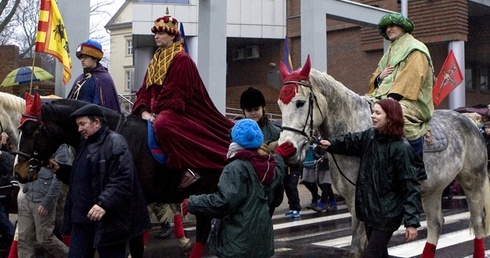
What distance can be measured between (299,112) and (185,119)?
1441 millimetres

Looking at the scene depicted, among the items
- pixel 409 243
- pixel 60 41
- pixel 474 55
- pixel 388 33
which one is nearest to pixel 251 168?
pixel 388 33

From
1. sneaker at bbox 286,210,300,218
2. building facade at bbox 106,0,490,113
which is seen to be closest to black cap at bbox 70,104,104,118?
sneaker at bbox 286,210,300,218

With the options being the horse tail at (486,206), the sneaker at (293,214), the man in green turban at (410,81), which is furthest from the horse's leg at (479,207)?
the sneaker at (293,214)

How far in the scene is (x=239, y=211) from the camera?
5.01 meters

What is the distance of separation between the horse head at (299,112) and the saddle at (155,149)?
140cm

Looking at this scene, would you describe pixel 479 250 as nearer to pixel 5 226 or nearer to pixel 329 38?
pixel 5 226

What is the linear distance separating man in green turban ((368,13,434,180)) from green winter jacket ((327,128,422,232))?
0.91 metres

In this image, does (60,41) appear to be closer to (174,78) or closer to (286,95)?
(174,78)

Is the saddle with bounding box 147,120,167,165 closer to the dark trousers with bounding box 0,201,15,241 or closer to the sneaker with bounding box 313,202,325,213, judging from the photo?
the dark trousers with bounding box 0,201,15,241

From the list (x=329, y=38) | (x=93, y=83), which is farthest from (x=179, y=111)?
(x=329, y=38)

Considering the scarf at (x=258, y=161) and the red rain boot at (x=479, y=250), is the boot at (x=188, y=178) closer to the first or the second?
the scarf at (x=258, y=161)

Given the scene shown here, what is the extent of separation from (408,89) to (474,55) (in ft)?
93.3

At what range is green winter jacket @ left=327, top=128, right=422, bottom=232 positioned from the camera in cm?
534

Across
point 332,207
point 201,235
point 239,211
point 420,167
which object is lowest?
point 332,207
